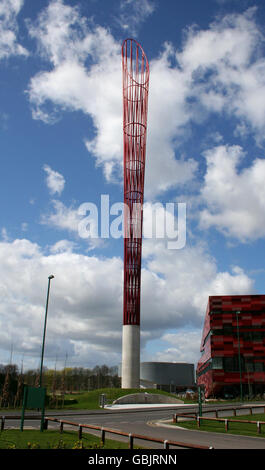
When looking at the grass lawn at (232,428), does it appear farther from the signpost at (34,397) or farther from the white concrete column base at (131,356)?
the white concrete column base at (131,356)

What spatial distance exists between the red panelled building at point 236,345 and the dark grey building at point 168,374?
159 ft

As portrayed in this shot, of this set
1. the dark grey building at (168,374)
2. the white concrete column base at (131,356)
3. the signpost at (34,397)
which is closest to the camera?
the signpost at (34,397)

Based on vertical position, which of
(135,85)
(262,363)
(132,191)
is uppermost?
(135,85)

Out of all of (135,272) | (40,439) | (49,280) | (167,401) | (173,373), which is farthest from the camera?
(173,373)

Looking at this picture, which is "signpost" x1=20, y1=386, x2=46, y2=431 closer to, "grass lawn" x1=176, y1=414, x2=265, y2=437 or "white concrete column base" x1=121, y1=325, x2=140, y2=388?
"grass lawn" x1=176, y1=414, x2=265, y2=437

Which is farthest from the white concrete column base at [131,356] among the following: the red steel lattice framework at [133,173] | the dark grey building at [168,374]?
the dark grey building at [168,374]

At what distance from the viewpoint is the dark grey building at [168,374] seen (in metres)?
124

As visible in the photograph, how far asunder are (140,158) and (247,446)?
46.3m

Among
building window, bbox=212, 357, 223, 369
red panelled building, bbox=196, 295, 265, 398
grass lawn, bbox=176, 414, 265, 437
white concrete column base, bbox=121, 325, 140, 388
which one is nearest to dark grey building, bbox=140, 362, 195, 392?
red panelled building, bbox=196, 295, 265, 398

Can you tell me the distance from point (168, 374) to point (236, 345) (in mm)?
56212

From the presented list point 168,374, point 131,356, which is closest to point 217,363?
point 131,356
